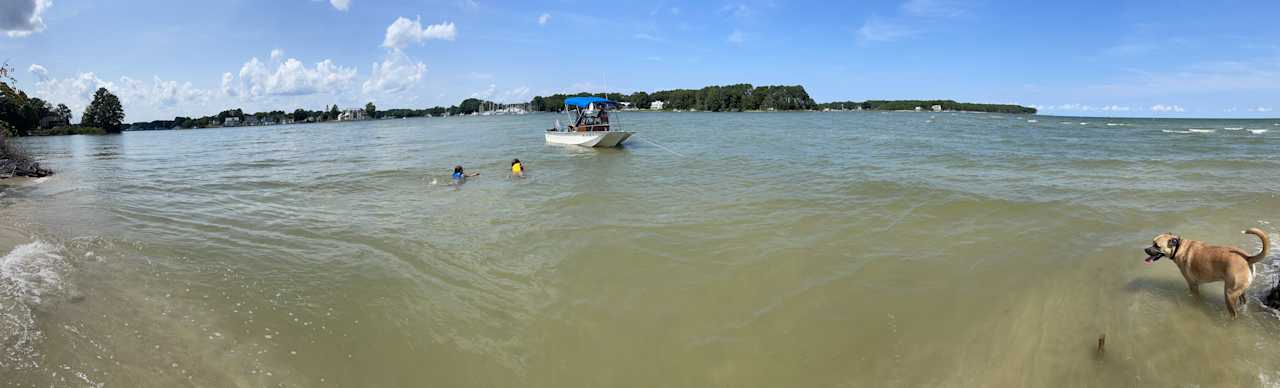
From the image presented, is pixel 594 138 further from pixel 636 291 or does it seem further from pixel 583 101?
pixel 636 291

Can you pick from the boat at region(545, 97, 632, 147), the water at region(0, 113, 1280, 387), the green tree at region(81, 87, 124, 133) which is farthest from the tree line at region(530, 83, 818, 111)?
the water at region(0, 113, 1280, 387)

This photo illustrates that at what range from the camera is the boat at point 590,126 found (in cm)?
2881

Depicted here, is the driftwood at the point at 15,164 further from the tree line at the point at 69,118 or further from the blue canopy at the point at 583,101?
the tree line at the point at 69,118

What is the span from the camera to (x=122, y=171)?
2491 centimetres

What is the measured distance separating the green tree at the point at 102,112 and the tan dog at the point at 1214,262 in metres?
145

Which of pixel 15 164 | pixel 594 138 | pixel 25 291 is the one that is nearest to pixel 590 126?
pixel 594 138

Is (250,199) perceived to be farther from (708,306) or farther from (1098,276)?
(1098,276)

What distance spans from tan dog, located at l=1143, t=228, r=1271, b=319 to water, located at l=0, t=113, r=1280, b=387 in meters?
0.37

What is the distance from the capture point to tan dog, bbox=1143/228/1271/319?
4.85m

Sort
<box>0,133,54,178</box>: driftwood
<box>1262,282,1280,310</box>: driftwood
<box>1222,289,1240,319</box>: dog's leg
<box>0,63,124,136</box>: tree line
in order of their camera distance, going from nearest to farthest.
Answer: <box>1222,289,1240,319</box>: dog's leg, <box>1262,282,1280,310</box>: driftwood, <box>0,133,54,178</box>: driftwood, <box>0,63,124,136</box>: tree line

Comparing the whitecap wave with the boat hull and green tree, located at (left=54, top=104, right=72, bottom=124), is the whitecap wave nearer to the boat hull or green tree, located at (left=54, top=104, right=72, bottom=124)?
the boat hull

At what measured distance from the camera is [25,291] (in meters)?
6.12

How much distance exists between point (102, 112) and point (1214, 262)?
146 meters

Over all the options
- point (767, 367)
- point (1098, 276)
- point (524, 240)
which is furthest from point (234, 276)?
point (1098, 276)
